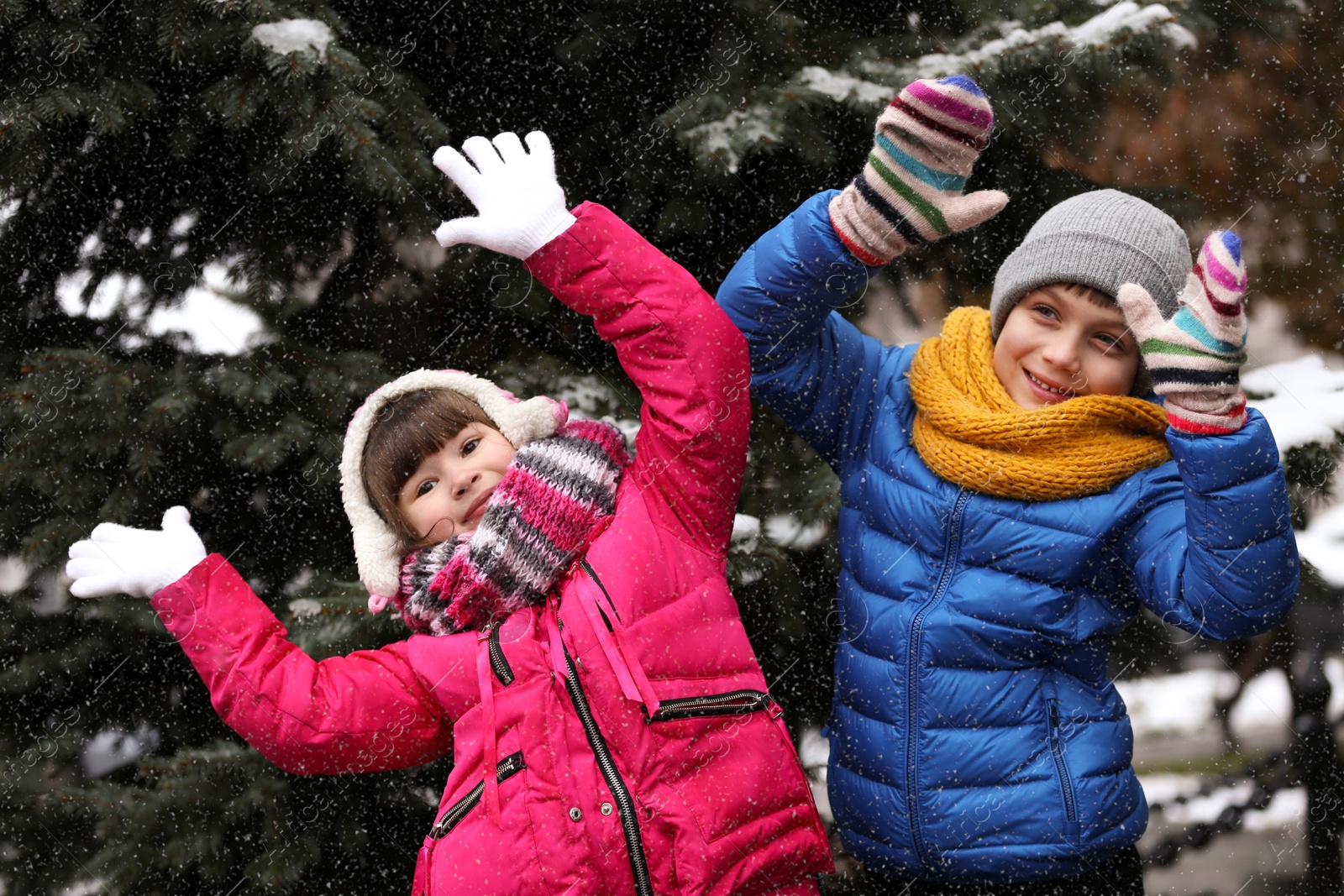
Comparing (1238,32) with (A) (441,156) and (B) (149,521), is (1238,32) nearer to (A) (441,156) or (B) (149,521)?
(A) (441,156)

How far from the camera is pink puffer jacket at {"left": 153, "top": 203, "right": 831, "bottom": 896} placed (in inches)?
A: 77.9

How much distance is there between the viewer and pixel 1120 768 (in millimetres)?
2176

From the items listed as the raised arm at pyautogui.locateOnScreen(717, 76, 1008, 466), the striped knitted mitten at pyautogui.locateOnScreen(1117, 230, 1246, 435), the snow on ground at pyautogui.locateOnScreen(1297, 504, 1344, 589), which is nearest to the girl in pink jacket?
the raised arm at pyautogui.locateOnScreen(717, 76, 1008, 466)

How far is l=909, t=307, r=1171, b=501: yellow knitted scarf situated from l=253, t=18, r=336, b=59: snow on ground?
1.73 metres

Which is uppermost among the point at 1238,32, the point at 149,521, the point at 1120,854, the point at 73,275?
the point at 73,275

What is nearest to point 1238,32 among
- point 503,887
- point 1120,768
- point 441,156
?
point 1120,768

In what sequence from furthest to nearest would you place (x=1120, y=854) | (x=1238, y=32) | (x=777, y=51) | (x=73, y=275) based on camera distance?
(x=1238, y=32) → (x=73, y=275) → (x=777, y=51) → (x=1120, y=854)

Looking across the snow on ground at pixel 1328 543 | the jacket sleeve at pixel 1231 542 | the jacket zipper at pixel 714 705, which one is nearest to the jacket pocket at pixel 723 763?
the jacket zipper at pixel 714 705

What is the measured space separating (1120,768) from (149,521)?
2.58 m

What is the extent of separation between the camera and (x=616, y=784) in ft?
6.51

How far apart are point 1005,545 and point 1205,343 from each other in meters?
0.55

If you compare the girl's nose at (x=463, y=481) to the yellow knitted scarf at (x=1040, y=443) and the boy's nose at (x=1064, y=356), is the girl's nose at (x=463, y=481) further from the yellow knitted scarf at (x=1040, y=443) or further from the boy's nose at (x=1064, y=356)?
the boy's nose at (x=1064, y=356)

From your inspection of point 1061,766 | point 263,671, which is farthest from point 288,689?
point 1061,766

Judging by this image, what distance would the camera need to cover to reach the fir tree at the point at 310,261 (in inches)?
110
